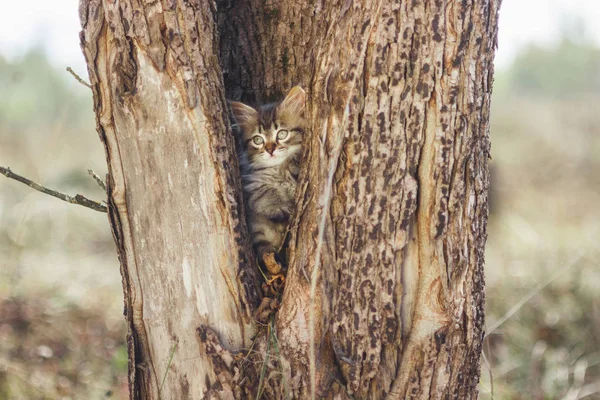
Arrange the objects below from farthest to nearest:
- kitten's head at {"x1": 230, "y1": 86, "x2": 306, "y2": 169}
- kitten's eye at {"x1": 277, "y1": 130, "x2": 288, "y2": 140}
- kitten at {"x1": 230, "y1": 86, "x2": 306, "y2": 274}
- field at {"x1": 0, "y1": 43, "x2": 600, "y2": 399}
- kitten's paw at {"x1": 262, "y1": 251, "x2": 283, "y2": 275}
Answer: field at {"x1": 0, "y1": 43, "x2": 600, "y2": 399}
kitten's eye at {"x1": 277, "y1": 130, "x2": 288, "y2": 140}
kitten's head at {"x1": 230, "y1": 86, "x2": 306, "y2": 169}
kitten at {"x1": 230, "y1": 86, "x2": 306, "y2": 274}
kitten's paw at {"x1": 262, "y1": 251, "x2": 283, "y2": 275}

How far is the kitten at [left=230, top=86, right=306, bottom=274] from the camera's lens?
8.29 feet

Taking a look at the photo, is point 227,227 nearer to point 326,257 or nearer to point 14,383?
point 326,257

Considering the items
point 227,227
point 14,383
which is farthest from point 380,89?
point 14,383

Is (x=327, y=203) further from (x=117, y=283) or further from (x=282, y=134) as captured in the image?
(x=117, y=283)

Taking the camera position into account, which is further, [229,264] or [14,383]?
[14,383]

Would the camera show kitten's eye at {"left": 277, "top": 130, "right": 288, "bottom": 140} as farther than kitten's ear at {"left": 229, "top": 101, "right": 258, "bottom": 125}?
Yes

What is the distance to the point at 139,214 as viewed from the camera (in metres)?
2.11

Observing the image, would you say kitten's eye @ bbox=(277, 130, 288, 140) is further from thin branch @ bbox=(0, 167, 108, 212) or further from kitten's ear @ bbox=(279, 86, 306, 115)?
thin branch @ bbox=(0, 167, 108, 212)

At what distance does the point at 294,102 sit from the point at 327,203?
0.90 m

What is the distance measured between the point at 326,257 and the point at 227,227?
0.36m

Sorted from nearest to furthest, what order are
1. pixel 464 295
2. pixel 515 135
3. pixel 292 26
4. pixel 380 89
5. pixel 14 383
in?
pixel 380 89
pixel 464 295
pixel 292 26
pixel 14 383
pixel 515 135

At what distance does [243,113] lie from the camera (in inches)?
108

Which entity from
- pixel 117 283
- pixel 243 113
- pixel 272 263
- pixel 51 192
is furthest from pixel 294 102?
pixel 117 283

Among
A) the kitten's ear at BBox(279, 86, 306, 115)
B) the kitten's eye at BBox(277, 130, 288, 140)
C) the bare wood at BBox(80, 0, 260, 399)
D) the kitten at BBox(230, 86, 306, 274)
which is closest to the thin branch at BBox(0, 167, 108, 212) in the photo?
the bare wood at BBox(80, 0, 260, 399)
